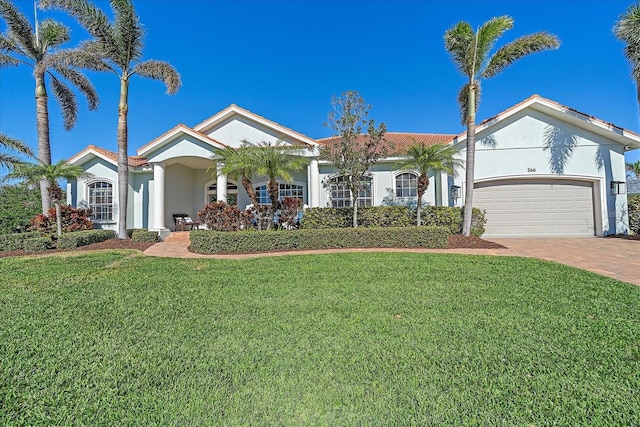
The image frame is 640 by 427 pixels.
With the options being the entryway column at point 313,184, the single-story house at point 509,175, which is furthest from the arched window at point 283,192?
the entryway column at point 313,184

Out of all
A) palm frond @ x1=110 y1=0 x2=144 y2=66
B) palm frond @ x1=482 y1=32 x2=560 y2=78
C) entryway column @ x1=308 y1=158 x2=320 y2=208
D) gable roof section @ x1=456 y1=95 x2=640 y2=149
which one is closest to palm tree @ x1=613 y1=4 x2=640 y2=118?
gable roof section @ x1=456 y1=95 x2=640 y2=149

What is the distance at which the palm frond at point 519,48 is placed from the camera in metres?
12.2

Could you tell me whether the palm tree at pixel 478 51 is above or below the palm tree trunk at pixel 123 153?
above

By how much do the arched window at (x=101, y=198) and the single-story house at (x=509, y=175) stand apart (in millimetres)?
137

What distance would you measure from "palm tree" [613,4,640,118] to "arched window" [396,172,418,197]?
964 centimetres


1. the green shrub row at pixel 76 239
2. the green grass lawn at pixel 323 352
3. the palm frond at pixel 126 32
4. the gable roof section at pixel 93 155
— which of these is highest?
the palm frond at pixel 126 32

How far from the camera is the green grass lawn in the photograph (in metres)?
2.54

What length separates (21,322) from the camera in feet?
14.3

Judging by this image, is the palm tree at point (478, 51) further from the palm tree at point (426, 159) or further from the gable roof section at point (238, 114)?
the gable roof section at point (238, 114)

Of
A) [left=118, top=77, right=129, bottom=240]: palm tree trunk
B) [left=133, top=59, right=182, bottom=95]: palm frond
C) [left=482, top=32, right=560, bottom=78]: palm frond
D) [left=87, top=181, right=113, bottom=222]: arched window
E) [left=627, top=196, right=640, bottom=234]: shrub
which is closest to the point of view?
[left=482, top=32, right=560, bottom=78]: palm frond

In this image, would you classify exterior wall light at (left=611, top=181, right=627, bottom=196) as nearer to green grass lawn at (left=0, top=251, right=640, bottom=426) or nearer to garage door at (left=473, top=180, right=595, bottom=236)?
garage door at (left=473, top=180, right=595, bottom=236)

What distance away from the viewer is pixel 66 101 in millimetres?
17172

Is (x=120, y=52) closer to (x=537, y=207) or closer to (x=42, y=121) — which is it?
(x=42, y=121)

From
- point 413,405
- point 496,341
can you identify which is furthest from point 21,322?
point 496,341
